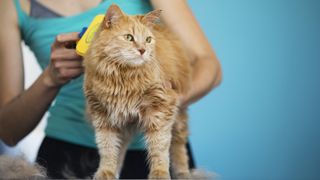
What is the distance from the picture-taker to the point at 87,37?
731mm

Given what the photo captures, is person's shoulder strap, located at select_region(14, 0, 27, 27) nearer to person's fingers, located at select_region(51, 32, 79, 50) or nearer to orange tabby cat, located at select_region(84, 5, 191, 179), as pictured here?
person's fingers, located at select_region(51, 32, 79, 50)

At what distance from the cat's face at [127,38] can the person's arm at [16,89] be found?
241 millimetres

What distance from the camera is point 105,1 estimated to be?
97cm

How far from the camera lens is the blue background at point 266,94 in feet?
4.67

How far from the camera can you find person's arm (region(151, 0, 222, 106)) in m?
1.02

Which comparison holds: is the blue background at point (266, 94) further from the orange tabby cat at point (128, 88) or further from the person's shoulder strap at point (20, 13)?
the orange tabby cat at point (128, 88)

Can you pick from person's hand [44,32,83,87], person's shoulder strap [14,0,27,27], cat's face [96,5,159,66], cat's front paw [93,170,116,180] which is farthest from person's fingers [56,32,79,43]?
person's shoulder strap [14,0,27,27]

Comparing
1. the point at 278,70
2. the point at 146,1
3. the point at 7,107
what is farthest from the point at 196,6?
the point at 7,107

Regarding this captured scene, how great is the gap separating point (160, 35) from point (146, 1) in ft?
1.00

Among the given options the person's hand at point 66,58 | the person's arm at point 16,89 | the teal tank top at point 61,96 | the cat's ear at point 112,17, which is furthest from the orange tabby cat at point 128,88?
the teal tank top at point 61,96

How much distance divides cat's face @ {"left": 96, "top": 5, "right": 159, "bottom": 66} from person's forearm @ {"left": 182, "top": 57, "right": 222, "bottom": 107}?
26cm

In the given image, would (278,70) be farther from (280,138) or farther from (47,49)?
(47,49)

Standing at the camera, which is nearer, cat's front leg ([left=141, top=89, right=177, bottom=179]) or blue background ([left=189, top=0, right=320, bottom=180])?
cat's front leg ([left=141, top=89, right=177, bottom=179])

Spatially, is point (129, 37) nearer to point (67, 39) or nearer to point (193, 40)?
point (67, 39)
